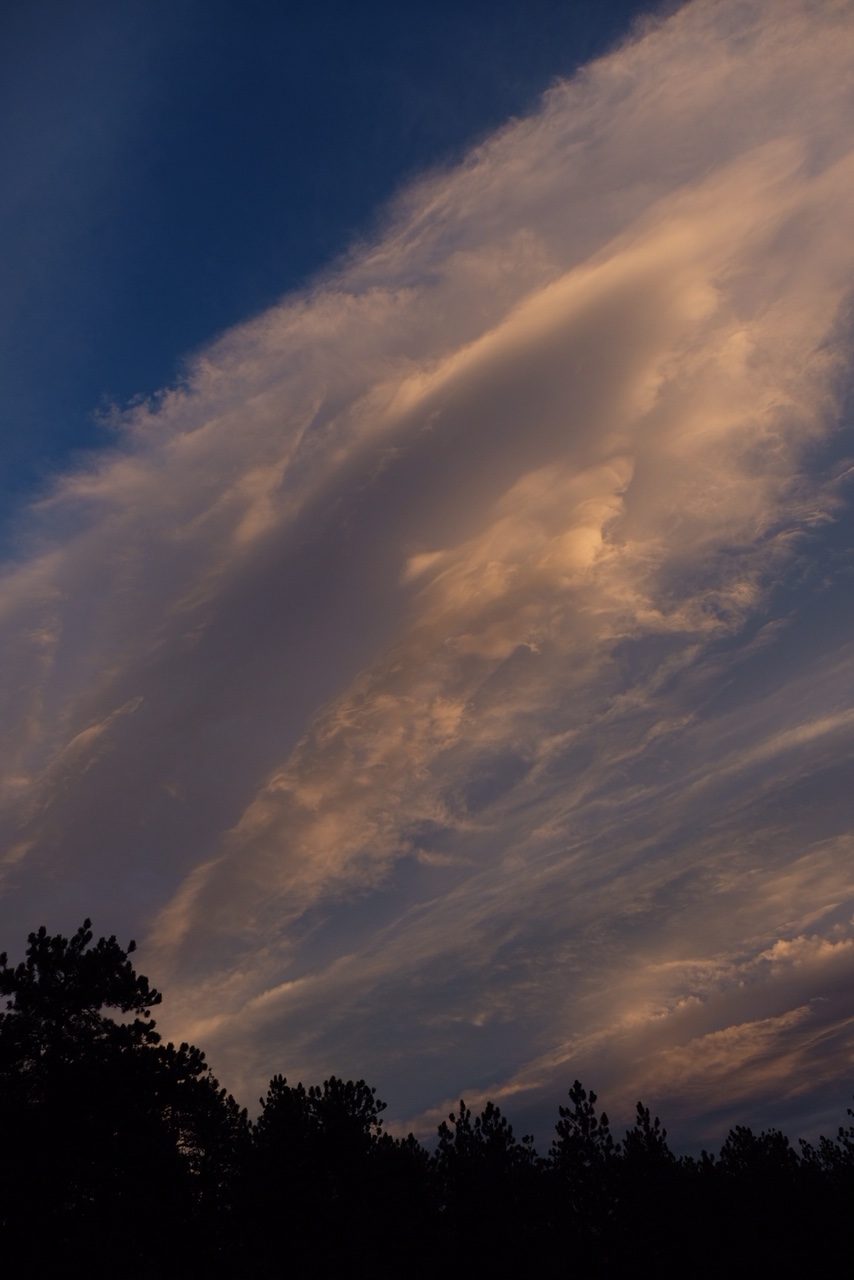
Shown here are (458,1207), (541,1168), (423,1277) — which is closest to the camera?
(423,1277)

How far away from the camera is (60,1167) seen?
114ft

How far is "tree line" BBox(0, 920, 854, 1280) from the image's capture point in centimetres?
3578

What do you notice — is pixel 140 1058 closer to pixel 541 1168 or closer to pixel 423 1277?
pixel 423 1277

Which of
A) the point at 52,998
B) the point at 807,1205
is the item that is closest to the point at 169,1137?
the point at 52,998

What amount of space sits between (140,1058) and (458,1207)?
16992 mm

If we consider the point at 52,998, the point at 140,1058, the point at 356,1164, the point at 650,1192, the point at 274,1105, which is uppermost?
the point at 52,998

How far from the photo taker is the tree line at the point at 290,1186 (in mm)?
35781

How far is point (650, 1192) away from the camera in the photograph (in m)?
44.9

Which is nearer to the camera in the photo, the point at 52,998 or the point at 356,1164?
the point at 52,998

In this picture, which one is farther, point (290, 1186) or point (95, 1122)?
point (290, 1186)

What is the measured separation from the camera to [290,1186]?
4522cm

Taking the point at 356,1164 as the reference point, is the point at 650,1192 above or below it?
→ below

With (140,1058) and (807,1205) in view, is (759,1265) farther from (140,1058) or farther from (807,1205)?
(140,1058)

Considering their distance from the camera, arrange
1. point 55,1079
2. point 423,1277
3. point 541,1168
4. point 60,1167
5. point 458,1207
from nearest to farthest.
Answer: point 60,1167 < point 55,1079 < point 423,1277 < point 458,1207 < point 541,1168
